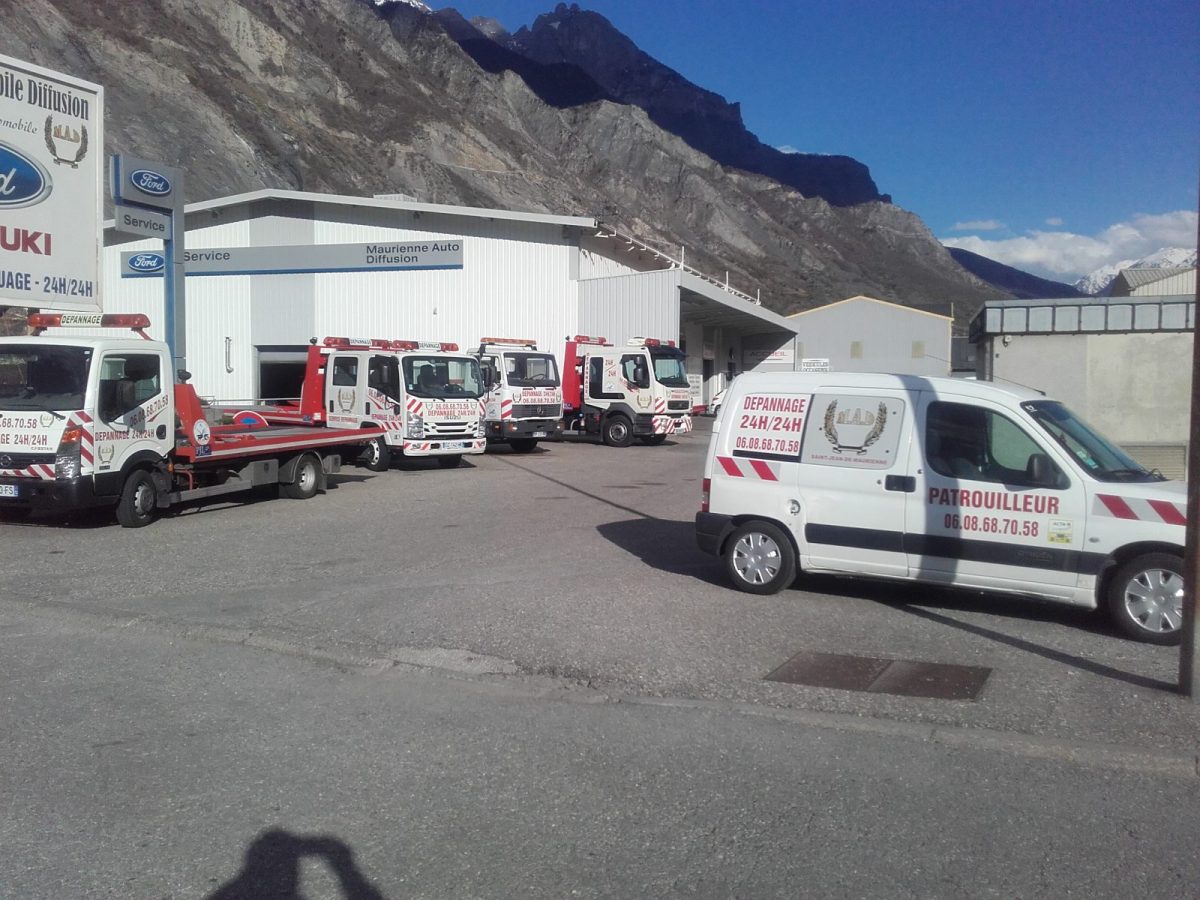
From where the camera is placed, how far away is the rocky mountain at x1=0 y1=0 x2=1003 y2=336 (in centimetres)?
5509

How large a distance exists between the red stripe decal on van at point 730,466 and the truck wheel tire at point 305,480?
8510mm

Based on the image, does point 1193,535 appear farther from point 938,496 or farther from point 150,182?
point 150,182

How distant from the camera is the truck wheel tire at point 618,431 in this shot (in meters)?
26.7

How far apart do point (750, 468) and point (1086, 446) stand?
2.63 m

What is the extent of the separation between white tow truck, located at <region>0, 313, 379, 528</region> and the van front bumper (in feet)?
23.6

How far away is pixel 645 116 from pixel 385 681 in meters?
136

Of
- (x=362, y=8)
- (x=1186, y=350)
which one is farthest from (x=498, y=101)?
(x=1186, y=350)

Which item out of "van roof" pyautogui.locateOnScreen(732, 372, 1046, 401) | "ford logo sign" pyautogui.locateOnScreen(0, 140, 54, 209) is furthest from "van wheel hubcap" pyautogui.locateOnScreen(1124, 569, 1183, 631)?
"ford logo sign" pyautogui.locateOnScreen(0, 140, 54, 209)

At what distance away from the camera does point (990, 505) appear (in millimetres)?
7902

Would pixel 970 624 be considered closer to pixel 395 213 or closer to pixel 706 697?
pixel 706 697

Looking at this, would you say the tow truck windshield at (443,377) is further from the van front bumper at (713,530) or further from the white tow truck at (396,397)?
the van front bumper at (713,530)

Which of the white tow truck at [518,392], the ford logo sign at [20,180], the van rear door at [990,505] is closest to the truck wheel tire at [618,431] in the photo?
the white tow truck at [518,392]

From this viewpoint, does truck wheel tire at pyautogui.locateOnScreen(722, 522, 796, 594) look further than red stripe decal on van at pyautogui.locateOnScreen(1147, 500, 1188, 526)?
Yes

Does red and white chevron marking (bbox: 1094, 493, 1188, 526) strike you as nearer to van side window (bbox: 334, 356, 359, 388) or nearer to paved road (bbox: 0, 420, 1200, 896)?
paved road (bbox: 0, 420, 1200, 896)
